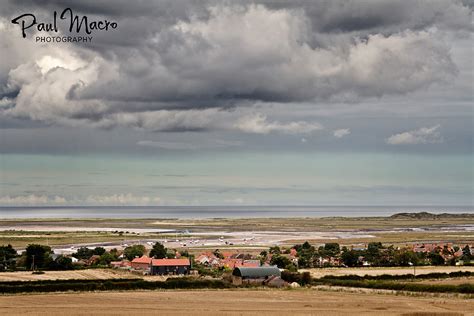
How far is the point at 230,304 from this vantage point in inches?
1754

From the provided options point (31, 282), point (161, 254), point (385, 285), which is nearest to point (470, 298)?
point (385, 285)

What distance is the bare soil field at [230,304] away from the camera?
3978cm

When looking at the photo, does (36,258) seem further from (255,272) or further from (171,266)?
(255,272)

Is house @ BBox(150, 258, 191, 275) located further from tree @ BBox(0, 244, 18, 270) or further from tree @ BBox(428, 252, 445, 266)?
tree @ BBox(428, 252, 445, 266)

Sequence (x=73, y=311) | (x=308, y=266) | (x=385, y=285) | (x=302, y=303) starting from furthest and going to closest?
(x=308, y=266) → (x=385, y=285) → (x=302, y=303) → (x=73, y=311)

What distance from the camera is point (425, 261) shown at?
87.8 m

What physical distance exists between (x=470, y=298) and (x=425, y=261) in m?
41.0

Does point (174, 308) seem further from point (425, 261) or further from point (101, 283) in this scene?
point (425, 261)

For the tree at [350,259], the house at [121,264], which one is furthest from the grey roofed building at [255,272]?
the tree at [350,259]

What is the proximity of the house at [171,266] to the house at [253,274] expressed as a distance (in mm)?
13852

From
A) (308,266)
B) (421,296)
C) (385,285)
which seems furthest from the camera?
(308,266)

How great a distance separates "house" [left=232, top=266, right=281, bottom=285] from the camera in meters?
62.4

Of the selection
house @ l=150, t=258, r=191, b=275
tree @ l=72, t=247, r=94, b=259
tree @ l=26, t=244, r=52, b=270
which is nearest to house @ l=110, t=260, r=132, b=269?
house @ l=150, t=258, r=191, b=275

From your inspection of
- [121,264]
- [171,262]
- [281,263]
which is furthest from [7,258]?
[281,263]
